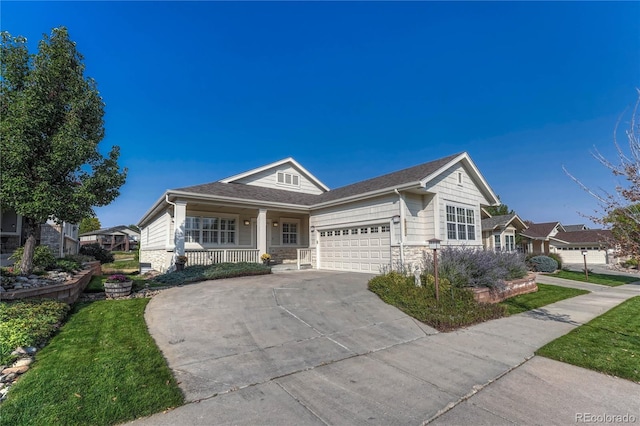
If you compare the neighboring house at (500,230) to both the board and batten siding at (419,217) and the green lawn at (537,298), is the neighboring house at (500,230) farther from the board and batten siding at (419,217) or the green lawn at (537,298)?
the board and batten siding at (419,217)

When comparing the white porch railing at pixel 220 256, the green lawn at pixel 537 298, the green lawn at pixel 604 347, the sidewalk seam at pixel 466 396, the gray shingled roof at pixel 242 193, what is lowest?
the green lawn at pixel 537 298

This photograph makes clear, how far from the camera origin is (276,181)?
64.5 ft

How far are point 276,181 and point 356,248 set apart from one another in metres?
8.34

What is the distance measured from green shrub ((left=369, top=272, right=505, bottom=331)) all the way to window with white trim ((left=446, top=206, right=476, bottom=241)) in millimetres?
4876

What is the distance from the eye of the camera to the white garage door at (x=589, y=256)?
31530 millimetres

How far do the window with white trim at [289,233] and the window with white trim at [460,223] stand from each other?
925 cm

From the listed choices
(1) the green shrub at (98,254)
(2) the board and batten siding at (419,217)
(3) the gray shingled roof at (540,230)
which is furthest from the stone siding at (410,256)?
(3) the gray shingled roof at (540,230)

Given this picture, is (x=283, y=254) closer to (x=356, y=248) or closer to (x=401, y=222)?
(x=356, y=248)

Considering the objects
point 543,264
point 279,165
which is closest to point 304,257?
point 279,165

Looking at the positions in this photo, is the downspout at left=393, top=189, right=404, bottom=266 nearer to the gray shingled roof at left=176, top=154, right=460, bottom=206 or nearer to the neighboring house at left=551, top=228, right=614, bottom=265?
the gray shingled roof at left=176, top=154, right=460, bottom=206

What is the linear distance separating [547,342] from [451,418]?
399cm

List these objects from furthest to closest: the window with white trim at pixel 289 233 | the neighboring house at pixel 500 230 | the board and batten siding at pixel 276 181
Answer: the neighboring house at pixel 500 230, the board and batten siding at pixel 276 181, the window with white trim at pixel 289 233

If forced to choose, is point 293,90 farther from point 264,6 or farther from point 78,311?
point 78,311

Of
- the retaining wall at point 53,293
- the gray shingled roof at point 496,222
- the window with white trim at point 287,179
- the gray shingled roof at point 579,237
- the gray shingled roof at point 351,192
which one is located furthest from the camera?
the gray shingled roof at point 579,237
